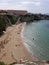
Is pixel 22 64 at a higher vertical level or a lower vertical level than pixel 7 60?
higher

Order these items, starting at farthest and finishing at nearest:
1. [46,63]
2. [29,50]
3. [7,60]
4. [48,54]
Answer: [29,50] < [48,54] < [7,60] < [46,63]

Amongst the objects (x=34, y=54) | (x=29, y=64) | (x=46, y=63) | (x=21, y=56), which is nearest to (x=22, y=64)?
(x=29, y=64)

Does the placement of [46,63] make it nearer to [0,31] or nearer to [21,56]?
[21,56]

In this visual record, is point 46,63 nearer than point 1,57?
Yes

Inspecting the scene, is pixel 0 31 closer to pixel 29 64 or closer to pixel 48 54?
pixel 48 54

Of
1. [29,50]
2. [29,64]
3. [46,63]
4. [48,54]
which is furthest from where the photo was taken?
→ [29,50]

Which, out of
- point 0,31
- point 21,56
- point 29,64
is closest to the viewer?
point 29,64

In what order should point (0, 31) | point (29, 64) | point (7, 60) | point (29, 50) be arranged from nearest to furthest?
1. point (29, 64)
2. point (7, 60)
3. point (29, 50)
4. point (0, 31)

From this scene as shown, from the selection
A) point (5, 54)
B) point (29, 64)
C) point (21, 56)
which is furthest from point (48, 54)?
point (29, 64)

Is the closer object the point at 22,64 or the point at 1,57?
the point at 22,64
